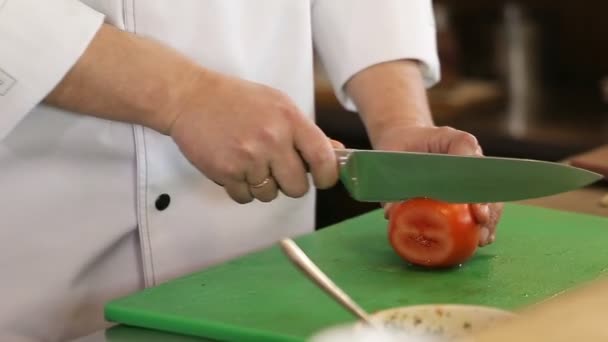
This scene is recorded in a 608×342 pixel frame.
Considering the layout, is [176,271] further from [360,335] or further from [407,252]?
[360,335]

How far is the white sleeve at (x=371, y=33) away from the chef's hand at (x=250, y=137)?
30 cm

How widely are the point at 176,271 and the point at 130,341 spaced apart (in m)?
0.23

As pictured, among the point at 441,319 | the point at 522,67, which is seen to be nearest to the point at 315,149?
the point at 441,319

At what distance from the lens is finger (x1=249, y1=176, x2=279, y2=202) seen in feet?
3.30

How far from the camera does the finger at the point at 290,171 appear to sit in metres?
0.99

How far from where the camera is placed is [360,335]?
2.05 ft

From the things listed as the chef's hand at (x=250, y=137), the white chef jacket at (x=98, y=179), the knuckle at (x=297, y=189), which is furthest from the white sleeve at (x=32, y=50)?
the knuckle at (x=297, y=189)

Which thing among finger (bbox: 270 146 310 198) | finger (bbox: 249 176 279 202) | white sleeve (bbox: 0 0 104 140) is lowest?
finger (bbox: 249 176 279 202)

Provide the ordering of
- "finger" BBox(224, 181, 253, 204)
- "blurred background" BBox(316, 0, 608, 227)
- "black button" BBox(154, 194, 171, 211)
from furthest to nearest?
1. "blurred background" BBox(316, 0, 608, 227)
2. "black button" BBox(154, 194, 171, 211)
3. "finger" BBox(224, 181, 253, 204)

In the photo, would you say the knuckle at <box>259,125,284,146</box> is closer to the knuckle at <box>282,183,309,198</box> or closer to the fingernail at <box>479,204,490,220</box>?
the knuckle at <box>282,183,309,198</box>

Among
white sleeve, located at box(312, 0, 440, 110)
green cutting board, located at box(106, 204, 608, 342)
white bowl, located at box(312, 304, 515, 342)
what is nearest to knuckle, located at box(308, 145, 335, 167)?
green cutting board, located at box(106, 204, 608, 342)

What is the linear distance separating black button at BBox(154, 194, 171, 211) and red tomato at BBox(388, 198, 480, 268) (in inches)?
8.8

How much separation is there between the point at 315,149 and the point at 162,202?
211 millimetres

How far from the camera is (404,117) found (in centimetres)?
120
